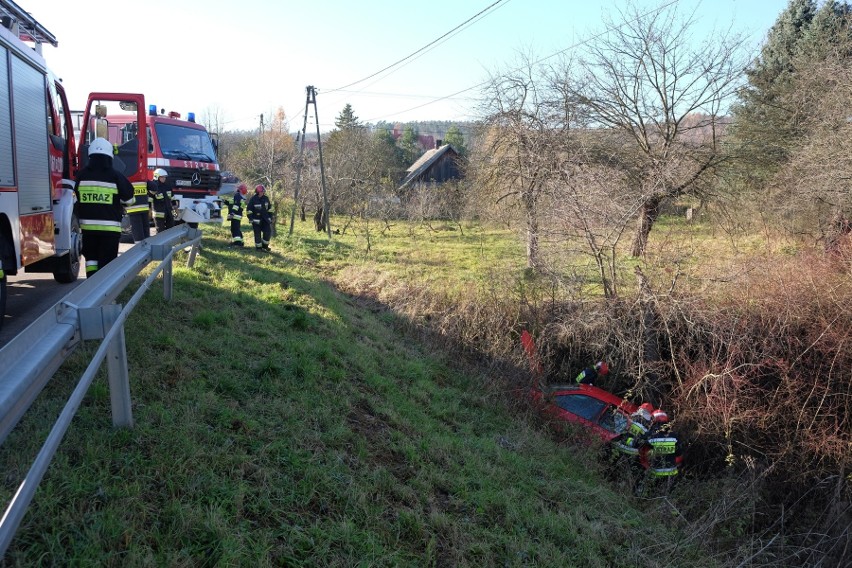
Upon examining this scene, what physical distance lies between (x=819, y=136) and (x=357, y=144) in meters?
25.6

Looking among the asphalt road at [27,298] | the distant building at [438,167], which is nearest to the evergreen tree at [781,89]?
the asphalt road at [27,298]

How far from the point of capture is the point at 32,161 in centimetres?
591

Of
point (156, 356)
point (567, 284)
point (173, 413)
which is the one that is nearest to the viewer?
point (173, 413)

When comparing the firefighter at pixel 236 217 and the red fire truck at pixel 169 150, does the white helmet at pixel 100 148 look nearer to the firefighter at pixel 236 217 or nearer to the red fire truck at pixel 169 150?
the red fire truck at pixel 169 150

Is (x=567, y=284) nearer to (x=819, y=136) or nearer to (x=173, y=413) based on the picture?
(x=819, y=136)

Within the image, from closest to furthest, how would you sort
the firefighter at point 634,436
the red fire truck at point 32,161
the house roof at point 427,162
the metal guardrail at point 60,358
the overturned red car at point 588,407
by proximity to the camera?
the metal guardrail at point 60,358 < the red fire truck at point 32,161 < the firefighter at point 634,436 < the overturned red car at point 588,407 < the house roof at point 427,162

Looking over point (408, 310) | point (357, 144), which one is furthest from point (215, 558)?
point (357, 144)

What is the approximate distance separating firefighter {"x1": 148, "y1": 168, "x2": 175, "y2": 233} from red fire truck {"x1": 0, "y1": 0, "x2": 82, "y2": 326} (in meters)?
2.82

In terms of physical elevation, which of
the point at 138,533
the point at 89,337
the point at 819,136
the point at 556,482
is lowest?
the point at 556,482

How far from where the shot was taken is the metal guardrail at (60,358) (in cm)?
194

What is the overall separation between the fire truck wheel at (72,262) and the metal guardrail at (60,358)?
3189 millimetres

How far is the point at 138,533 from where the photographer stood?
2836mm

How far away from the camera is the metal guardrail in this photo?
1.94 meters

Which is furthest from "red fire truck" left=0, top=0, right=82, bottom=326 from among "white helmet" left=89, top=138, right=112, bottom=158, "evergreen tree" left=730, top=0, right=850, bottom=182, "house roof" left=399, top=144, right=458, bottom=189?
"house roof" left=399, top=144, right=458, bottom=189
